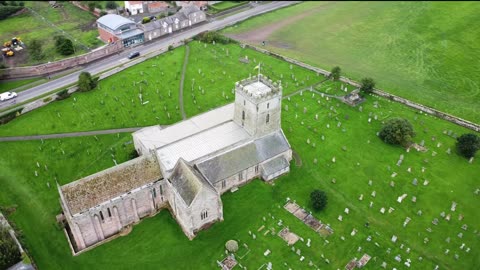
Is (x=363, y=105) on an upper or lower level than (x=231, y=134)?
lower

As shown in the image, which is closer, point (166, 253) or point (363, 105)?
point (166, 253)

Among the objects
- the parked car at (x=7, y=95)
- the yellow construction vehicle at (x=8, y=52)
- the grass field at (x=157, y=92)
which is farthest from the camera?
the yellow construction vehicle at (x=8, y=52)

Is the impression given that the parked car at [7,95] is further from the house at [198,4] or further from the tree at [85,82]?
the house at [198,4]

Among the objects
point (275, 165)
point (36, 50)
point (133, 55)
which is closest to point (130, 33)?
point (133, 55)

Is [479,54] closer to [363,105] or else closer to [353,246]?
[363,105]

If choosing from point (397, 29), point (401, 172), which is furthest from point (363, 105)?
point (397, 29)

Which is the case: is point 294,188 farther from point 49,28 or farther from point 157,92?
point 49,28

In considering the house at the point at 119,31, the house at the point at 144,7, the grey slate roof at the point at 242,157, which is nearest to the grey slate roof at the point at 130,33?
the house at the point at 119,31
